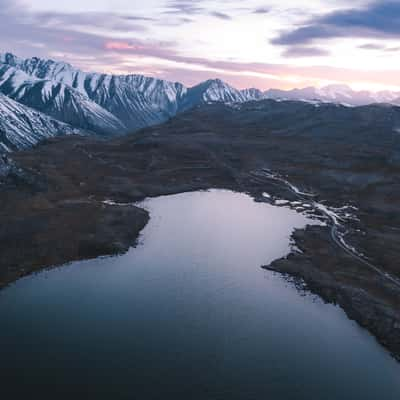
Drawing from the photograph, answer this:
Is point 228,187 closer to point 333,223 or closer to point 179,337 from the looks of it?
point 333,223

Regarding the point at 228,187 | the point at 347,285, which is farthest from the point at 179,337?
the point at 228,187

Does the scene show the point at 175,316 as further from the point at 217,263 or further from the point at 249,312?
the point at 217,263

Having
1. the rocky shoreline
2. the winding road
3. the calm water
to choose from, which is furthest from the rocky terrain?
the calm water

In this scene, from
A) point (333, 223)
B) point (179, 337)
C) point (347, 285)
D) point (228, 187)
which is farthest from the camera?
point (228, 187)

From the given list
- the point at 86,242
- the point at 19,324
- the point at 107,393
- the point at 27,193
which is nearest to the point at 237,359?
the point at 107,393

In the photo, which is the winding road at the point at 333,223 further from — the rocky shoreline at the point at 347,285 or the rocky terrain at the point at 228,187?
the rocky shoreline at the point at 347,285

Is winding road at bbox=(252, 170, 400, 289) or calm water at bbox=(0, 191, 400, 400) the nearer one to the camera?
calm water at bbox=(0, 191, 400, 400)

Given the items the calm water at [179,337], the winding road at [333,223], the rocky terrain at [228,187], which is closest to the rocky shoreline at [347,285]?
the rocky terrain at [228,187]

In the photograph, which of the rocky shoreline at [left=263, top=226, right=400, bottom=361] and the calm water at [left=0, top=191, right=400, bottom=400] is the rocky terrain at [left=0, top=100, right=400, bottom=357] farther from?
the calm water at [left=0, top=191, right=400, bottom=400]
